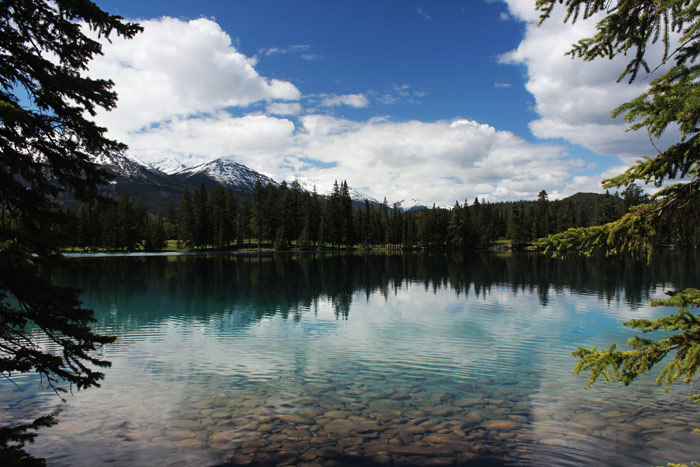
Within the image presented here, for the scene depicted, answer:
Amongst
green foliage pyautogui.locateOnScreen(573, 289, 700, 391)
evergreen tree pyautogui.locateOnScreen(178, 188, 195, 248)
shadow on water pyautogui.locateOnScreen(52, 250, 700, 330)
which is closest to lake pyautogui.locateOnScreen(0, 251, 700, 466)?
shadow on water pyautogui.locateOnScreen(52, 250, 700, 330)

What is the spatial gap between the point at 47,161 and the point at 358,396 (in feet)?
31.8

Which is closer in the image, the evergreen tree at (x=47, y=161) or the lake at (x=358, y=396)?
the evergreen tree at (x=47, y=161)

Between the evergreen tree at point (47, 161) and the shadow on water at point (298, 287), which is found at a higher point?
the evergreen tree at point (47, 161)

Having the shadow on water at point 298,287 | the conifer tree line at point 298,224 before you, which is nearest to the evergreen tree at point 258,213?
the conifer tree line at point 298,224

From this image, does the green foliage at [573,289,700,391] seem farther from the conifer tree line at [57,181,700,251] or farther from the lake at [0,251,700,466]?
the conifer tree line at [57,181,700,251]

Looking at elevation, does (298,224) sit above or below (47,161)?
above

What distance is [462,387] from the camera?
12383mm

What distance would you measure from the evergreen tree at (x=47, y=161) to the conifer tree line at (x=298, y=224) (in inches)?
4123

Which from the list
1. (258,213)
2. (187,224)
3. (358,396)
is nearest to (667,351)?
(358,396)

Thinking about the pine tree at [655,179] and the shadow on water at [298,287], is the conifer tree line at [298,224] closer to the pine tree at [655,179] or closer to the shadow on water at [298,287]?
the shadow on water at [298,287]

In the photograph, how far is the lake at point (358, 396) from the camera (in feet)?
28.3

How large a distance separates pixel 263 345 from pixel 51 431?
858 cm

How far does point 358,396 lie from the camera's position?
38.1 feet

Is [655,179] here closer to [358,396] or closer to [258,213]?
[358,396]
